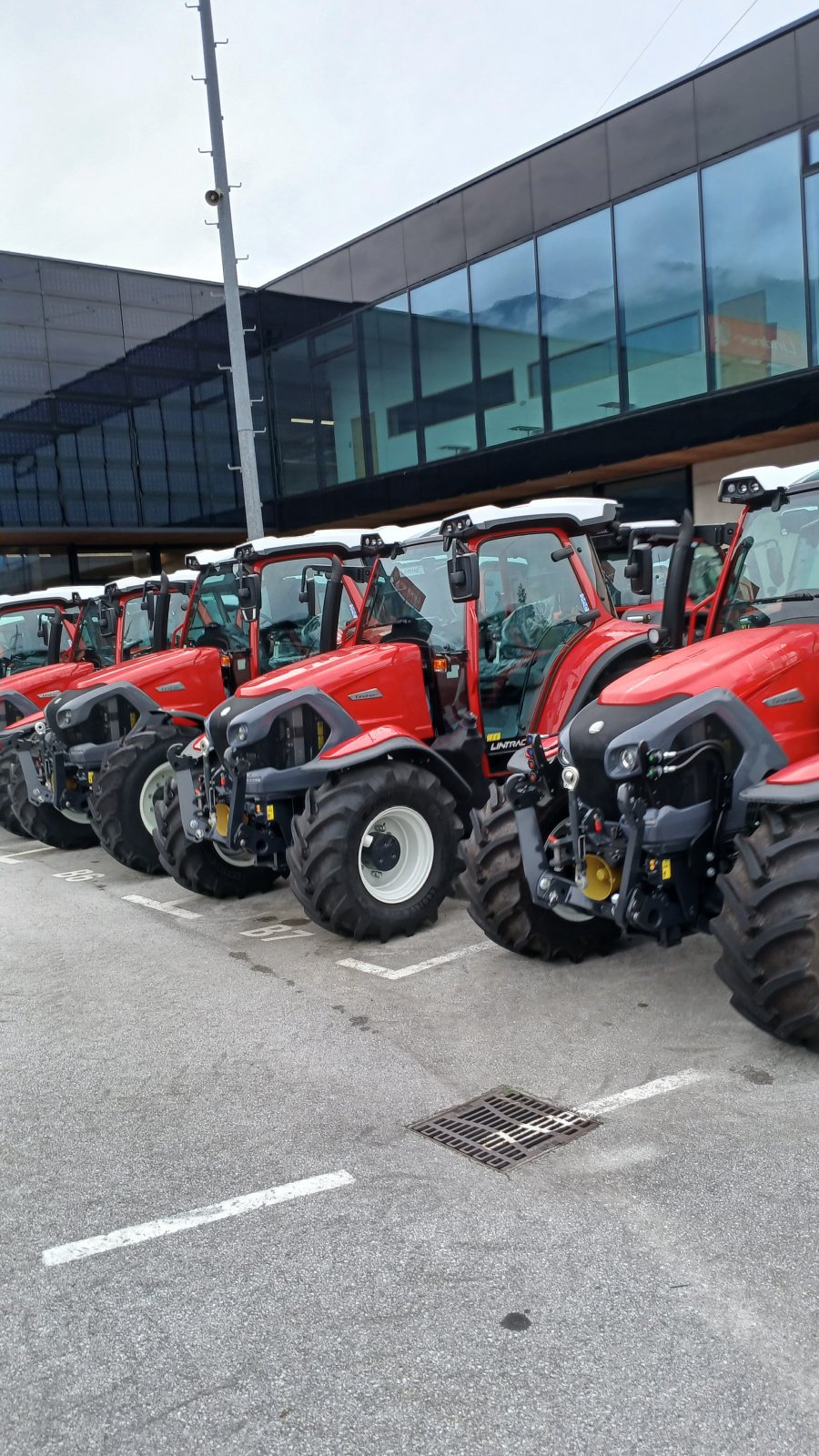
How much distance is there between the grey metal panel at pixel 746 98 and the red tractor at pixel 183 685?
10.0 metres

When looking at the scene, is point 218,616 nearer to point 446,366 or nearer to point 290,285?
Result: point 446,366

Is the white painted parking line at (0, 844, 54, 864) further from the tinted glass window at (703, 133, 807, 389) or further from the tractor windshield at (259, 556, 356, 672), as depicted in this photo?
the tinted glass window at (703, 133, 807, 389)

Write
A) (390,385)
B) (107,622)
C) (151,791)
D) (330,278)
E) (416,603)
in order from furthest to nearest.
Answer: (330,278) → (390,385) → (107,622) → (151,791) → (416,603)

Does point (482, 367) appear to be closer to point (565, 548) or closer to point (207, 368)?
point (207, 368)

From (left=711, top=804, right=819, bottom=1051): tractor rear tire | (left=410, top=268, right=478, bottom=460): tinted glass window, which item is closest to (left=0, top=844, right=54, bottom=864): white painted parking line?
(left=711, top=804, right=819, bottom=1051): tractor rear tire

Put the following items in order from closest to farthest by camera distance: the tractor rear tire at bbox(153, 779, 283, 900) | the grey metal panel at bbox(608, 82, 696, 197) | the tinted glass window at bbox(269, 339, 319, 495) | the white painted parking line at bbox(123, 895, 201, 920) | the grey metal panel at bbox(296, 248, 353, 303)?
the white painted parking line at bbox(123, 895, 201, 920), the tractor rear tire at bbox(153, 779, 283, 900), the grey metal panel at bbox(608, 82, 696, 197), the grey metal panel at bbox(296, 248, 353, 303), the tinted glass window at bbox(269, 339, 319, 495)

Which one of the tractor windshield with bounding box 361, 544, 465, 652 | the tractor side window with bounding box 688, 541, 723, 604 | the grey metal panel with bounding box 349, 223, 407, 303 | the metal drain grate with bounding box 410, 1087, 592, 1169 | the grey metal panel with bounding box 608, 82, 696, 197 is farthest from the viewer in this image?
the grey metal panel with bounding box 349, 223, 407, 303

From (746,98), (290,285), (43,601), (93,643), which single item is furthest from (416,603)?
(290,285)

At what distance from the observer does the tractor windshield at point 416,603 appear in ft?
25.0

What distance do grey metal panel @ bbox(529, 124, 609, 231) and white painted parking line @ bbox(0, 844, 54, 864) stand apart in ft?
40.5

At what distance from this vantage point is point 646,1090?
14.7 feet

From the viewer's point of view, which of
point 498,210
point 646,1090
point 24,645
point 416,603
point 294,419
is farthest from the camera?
point 294,419

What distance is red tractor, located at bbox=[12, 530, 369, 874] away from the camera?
29.6 feet

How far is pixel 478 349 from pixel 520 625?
45.7ft
